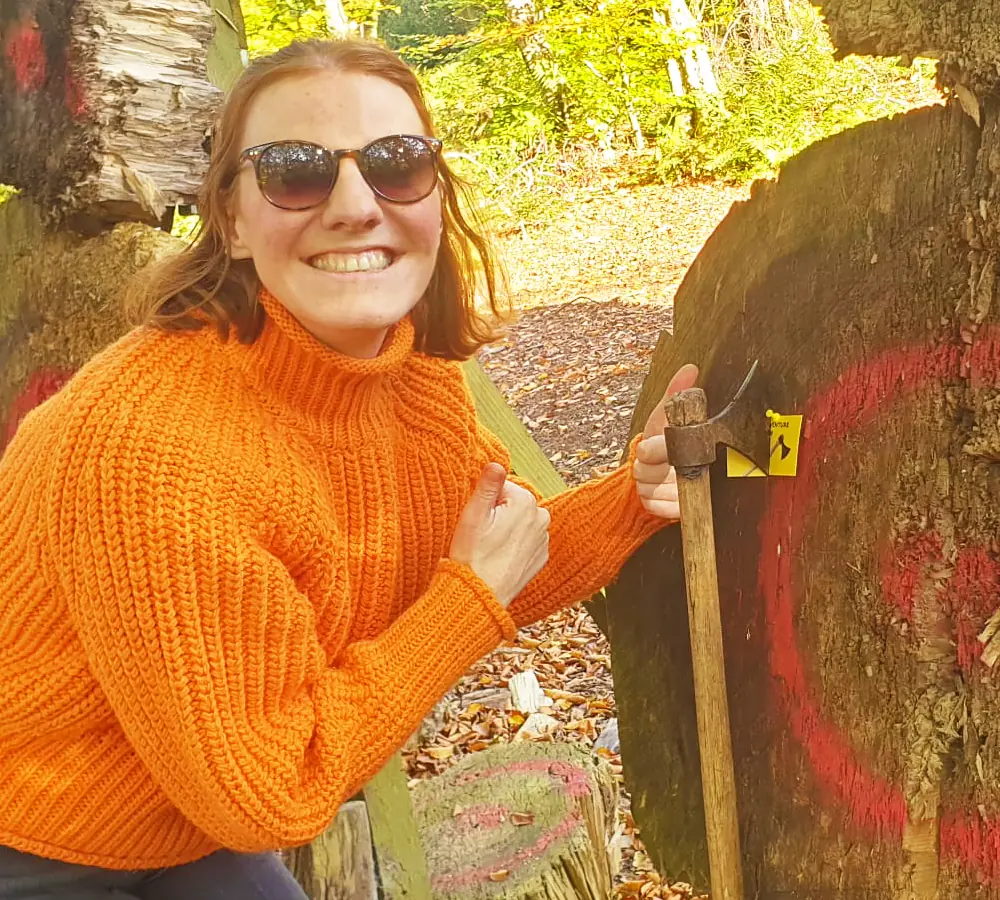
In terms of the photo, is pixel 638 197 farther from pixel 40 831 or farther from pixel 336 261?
pixel 40 831

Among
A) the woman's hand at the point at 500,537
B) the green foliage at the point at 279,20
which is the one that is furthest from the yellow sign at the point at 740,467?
the green foliage at the point at 279,20

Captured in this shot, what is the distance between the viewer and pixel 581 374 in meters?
4.45

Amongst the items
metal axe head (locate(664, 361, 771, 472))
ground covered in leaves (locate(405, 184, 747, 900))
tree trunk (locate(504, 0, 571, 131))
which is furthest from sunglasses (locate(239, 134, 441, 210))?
tree trunk (locate(504, 0, 571, 131))

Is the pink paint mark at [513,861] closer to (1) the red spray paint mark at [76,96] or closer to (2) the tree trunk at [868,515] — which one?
(2) the tree trunk at [868,515]

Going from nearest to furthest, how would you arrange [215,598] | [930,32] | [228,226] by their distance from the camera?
1. [930,32]
2. [215,598]
3. [228,226]

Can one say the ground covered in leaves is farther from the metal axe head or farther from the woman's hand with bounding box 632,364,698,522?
the metal axe head

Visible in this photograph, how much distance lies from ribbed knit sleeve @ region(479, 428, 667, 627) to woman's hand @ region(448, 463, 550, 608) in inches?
2.5

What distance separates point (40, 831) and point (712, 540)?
0.95 metres

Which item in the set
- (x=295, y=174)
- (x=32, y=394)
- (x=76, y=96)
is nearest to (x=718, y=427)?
(x=295, y=174)

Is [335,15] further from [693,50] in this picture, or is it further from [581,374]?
[693,50]

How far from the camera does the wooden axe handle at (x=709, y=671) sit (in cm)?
129

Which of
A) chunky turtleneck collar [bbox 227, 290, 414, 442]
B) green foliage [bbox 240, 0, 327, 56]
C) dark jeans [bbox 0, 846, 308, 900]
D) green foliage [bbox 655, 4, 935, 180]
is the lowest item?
dark jeans [bbox 0, 846, 308, 900]

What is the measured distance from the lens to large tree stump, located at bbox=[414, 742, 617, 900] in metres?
1.91

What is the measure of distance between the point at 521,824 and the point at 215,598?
110 cm
